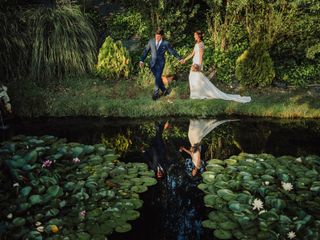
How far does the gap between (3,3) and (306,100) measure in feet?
30.0

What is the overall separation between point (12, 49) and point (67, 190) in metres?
6.21

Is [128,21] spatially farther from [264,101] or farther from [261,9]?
[264,101]

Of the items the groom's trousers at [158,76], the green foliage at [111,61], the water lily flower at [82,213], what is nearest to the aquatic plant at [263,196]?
the water lily flower at [82,213]

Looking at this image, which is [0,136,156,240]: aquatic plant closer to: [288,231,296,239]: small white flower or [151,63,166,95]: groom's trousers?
[288,231,296,239]: small white flower

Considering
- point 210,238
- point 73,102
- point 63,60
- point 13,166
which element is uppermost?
point 63,60

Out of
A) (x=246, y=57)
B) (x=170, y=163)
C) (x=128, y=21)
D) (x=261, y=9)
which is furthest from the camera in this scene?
(x=128, y=21)

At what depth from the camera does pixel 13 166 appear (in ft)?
21.6

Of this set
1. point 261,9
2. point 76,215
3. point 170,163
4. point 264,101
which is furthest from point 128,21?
point 76,215

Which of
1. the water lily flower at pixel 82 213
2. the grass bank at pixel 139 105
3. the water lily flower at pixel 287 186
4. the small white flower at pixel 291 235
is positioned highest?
the grass bank at pixel 139 105

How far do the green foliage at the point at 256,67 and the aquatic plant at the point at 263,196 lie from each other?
392cm

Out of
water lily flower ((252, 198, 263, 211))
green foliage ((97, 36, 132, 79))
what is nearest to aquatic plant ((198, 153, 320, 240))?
water lily flower ((252, 198, 263, 211))

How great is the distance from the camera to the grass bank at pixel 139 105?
993 centimetres

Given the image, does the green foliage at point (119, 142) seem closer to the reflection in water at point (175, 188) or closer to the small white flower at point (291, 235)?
the reflection in water at point (175, 188)

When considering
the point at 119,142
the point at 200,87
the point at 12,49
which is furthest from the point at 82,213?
the point at 12,49
